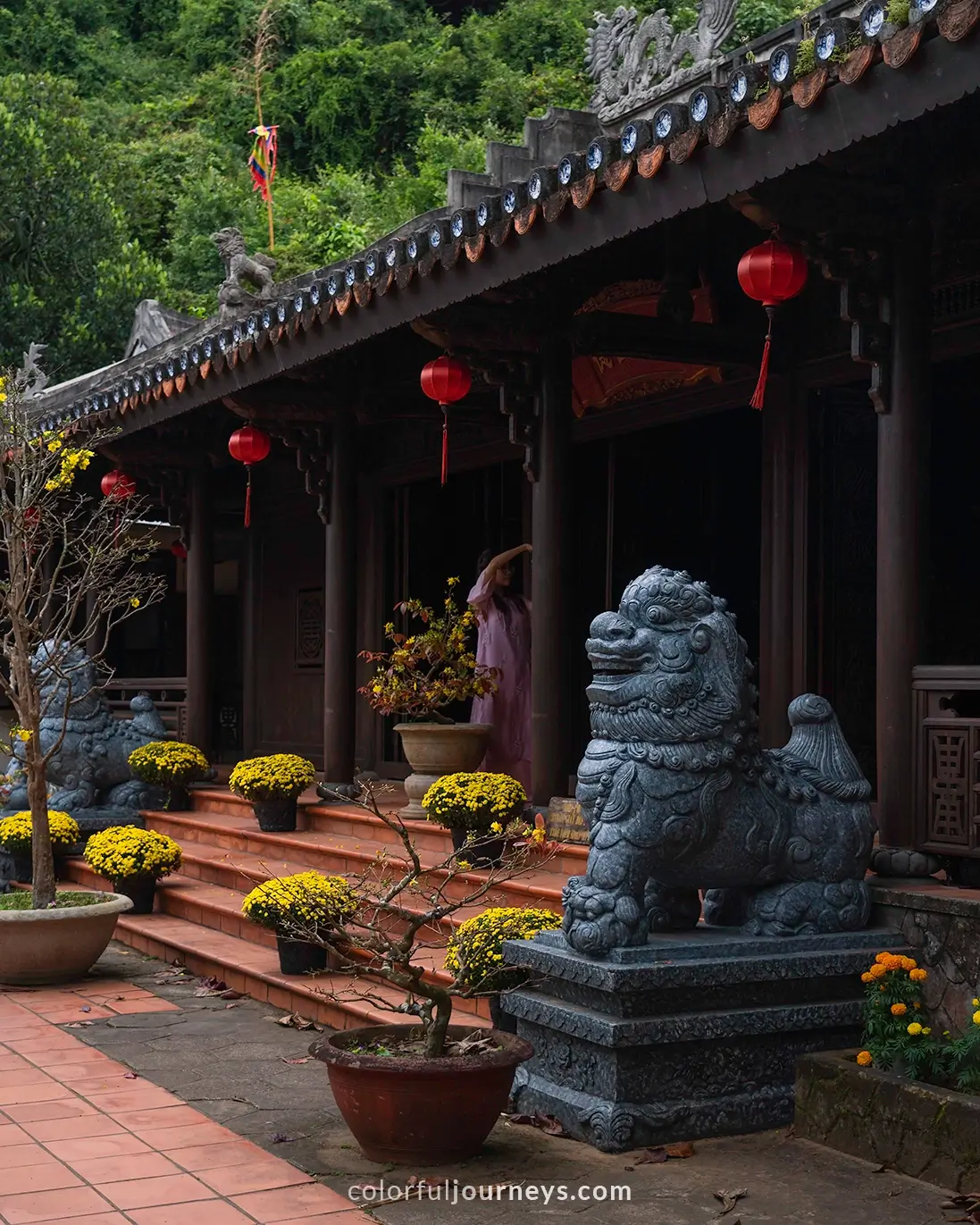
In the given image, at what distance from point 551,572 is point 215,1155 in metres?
3.74

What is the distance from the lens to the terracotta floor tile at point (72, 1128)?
5.04 meters

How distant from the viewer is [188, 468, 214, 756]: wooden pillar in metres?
11.9

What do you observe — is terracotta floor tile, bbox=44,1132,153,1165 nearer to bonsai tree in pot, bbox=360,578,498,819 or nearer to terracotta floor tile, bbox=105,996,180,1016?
terracotta floor tile, bbox=105,996,180,1016

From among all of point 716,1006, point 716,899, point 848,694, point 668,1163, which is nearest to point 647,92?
point 848,694

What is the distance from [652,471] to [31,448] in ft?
12.7

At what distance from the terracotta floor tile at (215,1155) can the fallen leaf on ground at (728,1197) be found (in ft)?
4.79

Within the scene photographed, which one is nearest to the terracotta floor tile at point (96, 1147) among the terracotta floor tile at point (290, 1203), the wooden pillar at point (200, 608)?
the terracotta floor tile at point (290, 1203)

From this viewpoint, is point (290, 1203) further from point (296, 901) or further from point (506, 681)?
point (506, 681)

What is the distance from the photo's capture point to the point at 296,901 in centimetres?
668

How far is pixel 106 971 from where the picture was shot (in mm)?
8242

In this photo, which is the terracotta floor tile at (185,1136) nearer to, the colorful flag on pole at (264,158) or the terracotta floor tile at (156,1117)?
the terracotta floor tile at (156,1117)

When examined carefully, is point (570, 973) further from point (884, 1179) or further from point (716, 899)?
point (884, 1179)

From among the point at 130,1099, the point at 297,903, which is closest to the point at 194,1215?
the point at 130,1099

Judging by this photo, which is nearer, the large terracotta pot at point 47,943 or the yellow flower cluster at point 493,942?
the yellow flower cluster at point 493,942
